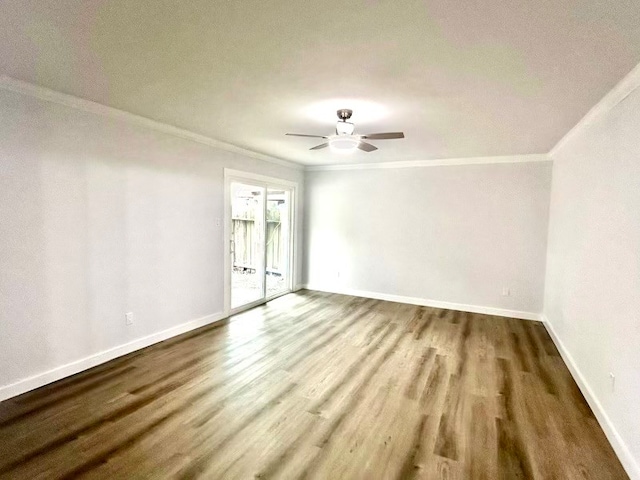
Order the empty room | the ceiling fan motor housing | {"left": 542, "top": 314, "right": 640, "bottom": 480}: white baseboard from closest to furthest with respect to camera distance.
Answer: the empty room < {"left": 542, "top": 314, "right": 640, "bottom": 480}: white baseboard < the ceiling fan motor housing

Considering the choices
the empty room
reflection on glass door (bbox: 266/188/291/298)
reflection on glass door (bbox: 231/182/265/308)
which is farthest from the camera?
reflection on glass door (bbox: 266/188/291/298)

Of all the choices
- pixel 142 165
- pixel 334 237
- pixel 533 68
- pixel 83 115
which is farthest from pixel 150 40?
pixel 334 237

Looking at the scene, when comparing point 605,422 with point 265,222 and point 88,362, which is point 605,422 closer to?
point 88,362

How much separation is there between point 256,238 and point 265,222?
0.31 m

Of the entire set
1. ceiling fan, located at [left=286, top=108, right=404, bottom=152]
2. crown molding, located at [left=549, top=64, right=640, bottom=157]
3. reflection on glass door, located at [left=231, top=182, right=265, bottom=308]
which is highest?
crown molding, located at [left=549, top=64, right=640, bottom=157]

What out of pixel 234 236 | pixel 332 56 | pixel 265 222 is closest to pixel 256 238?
pixel 265 222

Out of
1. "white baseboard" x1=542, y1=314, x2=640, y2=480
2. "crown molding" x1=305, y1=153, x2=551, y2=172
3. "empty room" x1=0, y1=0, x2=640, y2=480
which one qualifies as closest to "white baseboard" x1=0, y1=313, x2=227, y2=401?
"empty room" x1=0, y1=0, x2=640, y2=480

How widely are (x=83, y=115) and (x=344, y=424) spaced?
3498 millimetres

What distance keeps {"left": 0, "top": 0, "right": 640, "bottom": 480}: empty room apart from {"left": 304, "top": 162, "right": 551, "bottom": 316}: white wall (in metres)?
0.07

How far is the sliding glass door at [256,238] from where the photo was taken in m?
4.96

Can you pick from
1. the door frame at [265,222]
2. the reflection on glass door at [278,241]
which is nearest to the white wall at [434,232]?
the door frame at [265,222]

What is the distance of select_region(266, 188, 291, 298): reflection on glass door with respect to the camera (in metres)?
6.05

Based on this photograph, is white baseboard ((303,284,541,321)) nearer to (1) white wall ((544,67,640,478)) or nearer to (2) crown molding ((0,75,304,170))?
(1) white wall ((544,67,640,478))

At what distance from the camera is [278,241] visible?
636 cm
